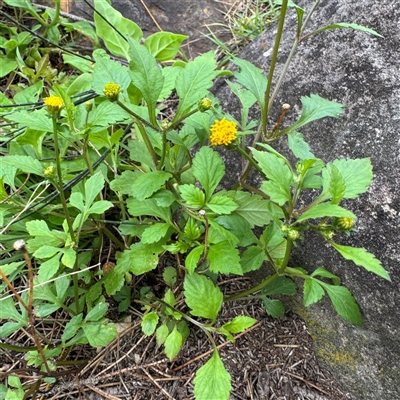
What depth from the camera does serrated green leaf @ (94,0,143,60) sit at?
171cm

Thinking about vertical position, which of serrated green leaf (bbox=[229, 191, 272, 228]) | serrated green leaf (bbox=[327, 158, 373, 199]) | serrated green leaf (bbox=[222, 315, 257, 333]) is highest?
serrated green leaf (bbox=[327, 158, 373, 199])

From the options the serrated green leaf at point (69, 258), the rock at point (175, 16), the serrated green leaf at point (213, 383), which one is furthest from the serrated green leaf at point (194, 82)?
the rock at point (175, 16)

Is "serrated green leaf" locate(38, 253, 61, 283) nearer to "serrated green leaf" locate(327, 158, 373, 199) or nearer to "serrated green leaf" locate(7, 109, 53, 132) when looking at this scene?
"serrated green leaf" locate(7, 109, 53, 132)

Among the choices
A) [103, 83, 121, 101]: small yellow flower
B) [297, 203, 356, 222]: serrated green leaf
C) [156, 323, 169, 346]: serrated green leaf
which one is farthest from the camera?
[156, 323, 169, 346]: serrated green leaf

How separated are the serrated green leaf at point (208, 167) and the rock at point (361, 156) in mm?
409

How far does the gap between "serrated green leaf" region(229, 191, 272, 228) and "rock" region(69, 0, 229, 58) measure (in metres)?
1.29

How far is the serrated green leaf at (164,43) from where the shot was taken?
5.72 ft

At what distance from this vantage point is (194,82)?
3.83 ft

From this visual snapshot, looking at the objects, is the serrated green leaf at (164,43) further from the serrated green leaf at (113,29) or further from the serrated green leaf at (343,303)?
the serrated green leaf at (343,303)

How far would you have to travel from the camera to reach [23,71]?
76.4 inches

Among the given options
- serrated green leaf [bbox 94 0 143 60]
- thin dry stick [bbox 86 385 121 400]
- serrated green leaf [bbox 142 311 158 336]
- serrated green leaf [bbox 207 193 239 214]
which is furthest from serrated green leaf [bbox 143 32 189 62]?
thin dry stick [bbox 86 385 121 400]

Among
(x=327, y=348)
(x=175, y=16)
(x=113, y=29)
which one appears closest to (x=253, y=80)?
(x=113, y=29)

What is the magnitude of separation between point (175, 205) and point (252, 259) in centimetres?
32

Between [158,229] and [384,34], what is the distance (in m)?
1.02
